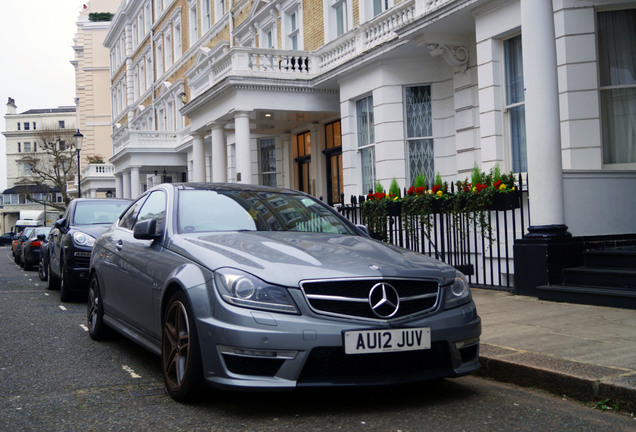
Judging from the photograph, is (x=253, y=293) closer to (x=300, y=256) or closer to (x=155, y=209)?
(x=300, y=256)

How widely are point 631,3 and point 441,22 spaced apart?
10.5 feet

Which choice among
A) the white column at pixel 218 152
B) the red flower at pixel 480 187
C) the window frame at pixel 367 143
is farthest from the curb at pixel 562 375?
the white column at pixel 218 152

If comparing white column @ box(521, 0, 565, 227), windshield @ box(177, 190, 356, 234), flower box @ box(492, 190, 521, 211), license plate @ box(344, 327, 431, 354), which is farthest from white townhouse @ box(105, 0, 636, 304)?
license plate @ box(344, 327, 431, 354)

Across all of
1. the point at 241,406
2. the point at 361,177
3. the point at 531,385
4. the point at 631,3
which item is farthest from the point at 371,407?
the point at 361,177

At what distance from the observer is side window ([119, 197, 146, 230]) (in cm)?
651

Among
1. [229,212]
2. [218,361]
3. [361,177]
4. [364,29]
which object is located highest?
[364,29]

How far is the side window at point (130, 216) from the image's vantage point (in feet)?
21.4

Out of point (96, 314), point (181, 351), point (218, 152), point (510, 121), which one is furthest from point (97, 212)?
point (218, 152)

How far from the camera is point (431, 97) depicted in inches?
551

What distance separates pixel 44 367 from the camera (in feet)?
19.0

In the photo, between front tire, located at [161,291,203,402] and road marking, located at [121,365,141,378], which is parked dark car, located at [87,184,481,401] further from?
road marking, located at [121,365,141,378]

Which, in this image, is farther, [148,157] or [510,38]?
[148,157]

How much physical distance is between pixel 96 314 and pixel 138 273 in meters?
1.85

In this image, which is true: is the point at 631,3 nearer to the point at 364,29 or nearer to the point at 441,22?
the point at 441,22
